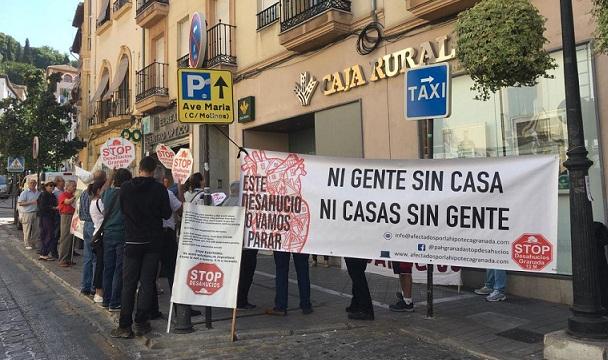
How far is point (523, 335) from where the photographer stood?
5539 millimetres

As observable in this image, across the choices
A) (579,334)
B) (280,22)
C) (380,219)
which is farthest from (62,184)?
(579,334)

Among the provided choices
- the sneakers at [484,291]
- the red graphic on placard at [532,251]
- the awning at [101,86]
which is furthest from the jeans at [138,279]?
the awning at [101,86]

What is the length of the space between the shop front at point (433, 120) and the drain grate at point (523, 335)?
4.92 ft

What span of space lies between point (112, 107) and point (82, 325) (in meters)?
17.1

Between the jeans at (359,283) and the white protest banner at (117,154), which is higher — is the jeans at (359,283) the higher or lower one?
the lower one

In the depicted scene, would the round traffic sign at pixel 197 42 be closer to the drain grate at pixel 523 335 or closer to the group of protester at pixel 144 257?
the group of protester at pixel 144 257

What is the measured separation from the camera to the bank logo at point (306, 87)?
10.9 metres

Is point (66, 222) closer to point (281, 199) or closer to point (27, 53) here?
point (281, 199)

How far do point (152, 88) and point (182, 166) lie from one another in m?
7.35

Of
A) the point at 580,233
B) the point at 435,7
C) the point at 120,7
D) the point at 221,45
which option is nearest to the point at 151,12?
the point at 120,7

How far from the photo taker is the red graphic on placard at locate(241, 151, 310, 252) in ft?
18.5

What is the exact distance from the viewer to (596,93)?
256 inches

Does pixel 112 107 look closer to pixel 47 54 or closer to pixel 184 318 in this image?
pixel 184 318

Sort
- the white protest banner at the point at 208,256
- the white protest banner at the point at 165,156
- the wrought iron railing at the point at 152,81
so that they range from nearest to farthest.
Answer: the white protest banner at the point at 208,256
the white protest banner at the point at 165,156
the wrought iron railing at the point at 152,81
